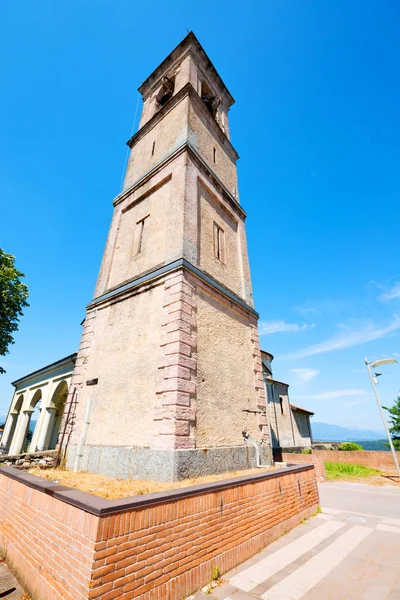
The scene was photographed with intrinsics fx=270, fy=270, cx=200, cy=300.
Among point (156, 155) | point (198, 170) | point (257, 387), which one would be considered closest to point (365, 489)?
point (257, 387)

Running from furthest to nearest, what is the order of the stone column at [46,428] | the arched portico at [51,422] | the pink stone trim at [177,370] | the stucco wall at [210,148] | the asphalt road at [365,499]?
1. the arched portico at [51,422]
2. the stone column at [46,428]
3. the stucco wall at [210,148]
4. the asphalt road at [365,499]
5. the pink stone trim at [177,370]

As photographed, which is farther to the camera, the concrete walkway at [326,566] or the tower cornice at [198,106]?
the tower cornice at [198,106]

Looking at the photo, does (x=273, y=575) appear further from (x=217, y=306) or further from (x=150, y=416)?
(x=217, y=306)

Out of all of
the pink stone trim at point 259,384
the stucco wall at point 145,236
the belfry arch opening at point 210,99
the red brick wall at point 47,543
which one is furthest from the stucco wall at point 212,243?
the belfry arch opening at point 210,99

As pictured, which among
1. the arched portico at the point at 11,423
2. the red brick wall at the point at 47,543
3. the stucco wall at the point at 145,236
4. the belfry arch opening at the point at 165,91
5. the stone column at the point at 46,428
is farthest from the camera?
the arched portico at the point at 11,423

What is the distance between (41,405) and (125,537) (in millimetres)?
18081

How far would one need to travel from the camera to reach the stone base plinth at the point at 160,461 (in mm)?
5387

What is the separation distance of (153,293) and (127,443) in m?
3.83

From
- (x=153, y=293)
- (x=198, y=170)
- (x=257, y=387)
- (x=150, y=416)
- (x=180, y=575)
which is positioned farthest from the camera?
(x=198, y=170)

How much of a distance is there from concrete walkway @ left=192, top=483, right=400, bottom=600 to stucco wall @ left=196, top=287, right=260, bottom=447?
2342 mm

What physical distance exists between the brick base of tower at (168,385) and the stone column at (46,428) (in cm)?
1060

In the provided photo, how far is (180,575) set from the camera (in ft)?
11.0

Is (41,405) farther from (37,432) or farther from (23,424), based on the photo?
(23,424)

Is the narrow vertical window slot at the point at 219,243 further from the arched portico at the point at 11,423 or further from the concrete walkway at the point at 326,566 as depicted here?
the arched portico at the point at 11,423
